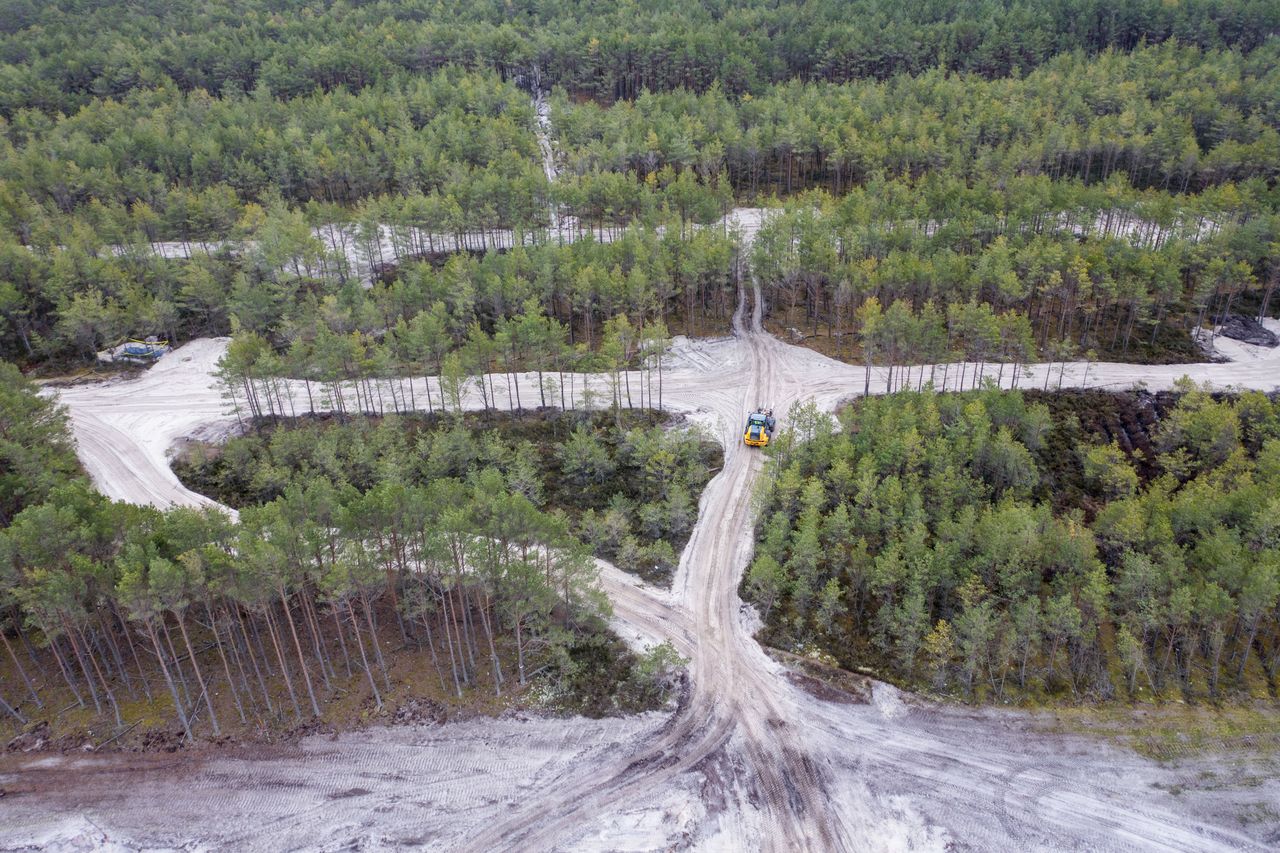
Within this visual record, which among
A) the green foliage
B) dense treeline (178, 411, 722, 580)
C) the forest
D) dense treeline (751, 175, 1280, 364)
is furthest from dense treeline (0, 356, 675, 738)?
dense treeline (751, 175, 1280, 364)

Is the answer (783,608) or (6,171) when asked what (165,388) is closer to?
(6,171)

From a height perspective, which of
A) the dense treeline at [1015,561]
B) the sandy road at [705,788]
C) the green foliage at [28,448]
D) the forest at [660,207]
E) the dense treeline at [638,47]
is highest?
the dense treeline at [638,47]

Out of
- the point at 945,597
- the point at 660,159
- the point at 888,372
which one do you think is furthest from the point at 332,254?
the point at 945,597

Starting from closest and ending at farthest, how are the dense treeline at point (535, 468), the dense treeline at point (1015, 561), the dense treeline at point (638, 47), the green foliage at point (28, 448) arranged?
the dense treeline at point (1015, 561) → the green foliage at point (28, 448) → the dense treeline at point (535, 468) → the dense treeline at point (638, 47)

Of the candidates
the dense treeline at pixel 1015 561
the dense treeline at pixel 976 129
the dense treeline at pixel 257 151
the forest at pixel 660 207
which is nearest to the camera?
the dense treeline at pixel 1015 561

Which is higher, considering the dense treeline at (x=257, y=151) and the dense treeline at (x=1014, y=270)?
the dense treeline at (x=257, y=151)

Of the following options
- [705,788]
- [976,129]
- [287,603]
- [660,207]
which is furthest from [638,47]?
[705,788]

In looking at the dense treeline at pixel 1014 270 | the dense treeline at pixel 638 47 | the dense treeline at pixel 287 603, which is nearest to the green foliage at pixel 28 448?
the dense treeline at pixel 287 603

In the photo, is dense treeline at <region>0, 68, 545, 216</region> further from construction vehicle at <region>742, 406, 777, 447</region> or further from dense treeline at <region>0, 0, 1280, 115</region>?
construction vehicle at <region>742, 406, 777, 447</region>

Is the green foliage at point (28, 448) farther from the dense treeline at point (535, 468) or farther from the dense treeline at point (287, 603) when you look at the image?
the dense treeline at point (535, 468)
